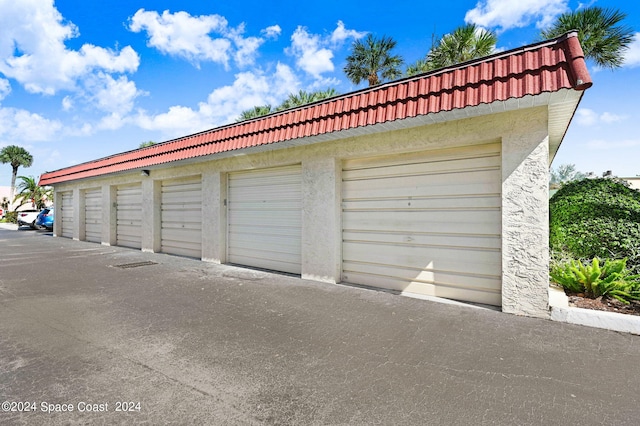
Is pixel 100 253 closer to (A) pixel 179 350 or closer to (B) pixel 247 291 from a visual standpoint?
(B) pixel 247 291

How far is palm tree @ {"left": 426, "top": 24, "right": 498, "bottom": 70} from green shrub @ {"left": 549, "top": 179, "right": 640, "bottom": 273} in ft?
30.5

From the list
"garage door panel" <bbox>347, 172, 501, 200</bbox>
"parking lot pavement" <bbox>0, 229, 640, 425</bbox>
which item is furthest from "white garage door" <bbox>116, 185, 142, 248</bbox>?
"garage door panel" <bbox>347, 172, 501, 200</bbox>

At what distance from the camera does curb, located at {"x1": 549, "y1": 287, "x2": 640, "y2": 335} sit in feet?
12.0

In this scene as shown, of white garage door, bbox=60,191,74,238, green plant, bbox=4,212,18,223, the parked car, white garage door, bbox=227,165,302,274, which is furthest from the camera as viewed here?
green plant, bbox=4,212,18,223

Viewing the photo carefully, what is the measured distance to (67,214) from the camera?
15.8 meters

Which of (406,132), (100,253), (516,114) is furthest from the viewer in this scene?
(100,253)

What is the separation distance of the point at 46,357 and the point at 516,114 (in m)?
6.29

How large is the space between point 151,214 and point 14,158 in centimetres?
5308

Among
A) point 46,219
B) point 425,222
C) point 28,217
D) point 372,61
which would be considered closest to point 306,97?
point 372,61

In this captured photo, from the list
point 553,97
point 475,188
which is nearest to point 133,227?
point 475,188

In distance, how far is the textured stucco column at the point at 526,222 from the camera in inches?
163

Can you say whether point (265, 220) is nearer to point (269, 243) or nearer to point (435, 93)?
point (269, 243)

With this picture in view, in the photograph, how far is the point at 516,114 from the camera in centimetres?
432

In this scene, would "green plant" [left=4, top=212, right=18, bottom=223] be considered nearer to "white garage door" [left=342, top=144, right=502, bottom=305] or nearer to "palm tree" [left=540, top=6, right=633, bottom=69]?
"white garage door" [left=342, top=144, right=502, bottom=305]
